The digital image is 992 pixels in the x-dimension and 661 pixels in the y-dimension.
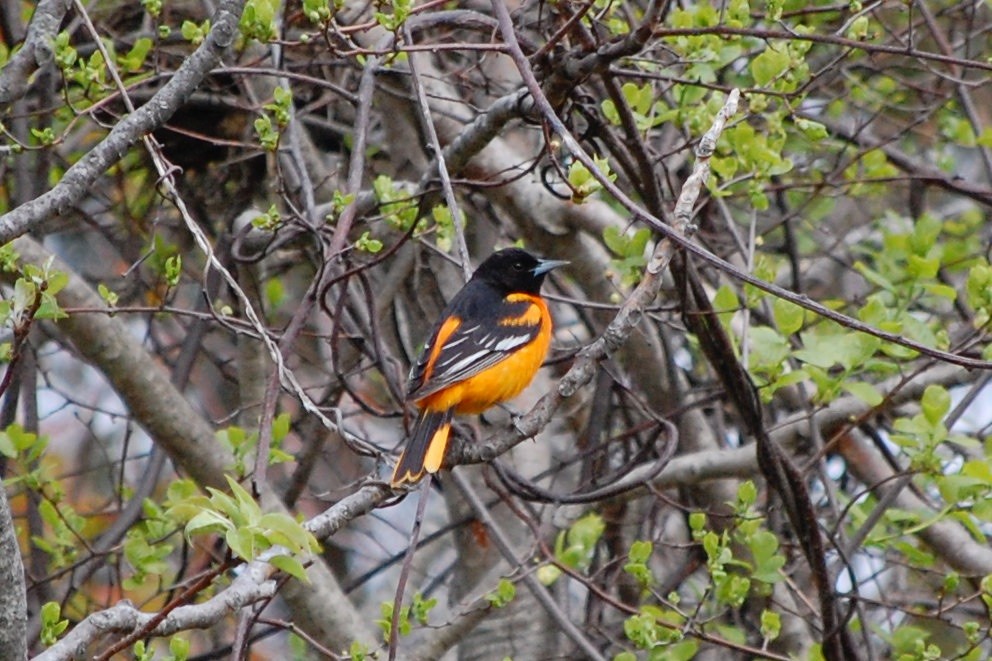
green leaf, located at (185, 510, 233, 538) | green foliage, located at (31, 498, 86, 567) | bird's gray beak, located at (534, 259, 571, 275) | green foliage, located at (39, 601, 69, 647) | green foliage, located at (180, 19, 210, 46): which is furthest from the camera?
bird's gray beak, located at (534, 259, 571, 275)

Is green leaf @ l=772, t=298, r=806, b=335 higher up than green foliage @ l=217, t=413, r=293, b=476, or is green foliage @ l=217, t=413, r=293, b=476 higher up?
green foliage @ l=217, t=413, r=293, b=476

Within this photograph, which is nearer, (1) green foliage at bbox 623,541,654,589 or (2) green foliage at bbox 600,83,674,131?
(1) green foliage at bbox 623,541,654,589

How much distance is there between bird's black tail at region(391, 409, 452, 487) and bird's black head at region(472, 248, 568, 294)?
86cm

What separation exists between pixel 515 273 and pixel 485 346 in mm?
565

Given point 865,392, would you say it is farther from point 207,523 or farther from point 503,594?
point 207,523

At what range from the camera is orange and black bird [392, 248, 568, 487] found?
4031 millimetres

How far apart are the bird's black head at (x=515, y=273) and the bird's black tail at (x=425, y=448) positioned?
2.82 feet

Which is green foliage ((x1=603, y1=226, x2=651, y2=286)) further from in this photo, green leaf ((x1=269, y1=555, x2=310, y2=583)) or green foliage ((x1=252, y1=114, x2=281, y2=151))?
green leaf ((x1=269, y1=555, x2=310, y2=583))

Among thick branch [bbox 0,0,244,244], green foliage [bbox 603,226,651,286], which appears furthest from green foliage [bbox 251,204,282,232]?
green foliage [bbox 603,226,651,286]

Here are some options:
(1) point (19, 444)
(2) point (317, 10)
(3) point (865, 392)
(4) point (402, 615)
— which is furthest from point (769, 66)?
(1) point (19, 444)

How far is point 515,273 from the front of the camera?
475 cm

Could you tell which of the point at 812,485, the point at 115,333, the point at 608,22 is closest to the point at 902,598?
the point at 812,485

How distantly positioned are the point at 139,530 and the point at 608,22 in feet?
7.38

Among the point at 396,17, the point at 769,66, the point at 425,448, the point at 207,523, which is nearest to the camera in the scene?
the point at 207,523
